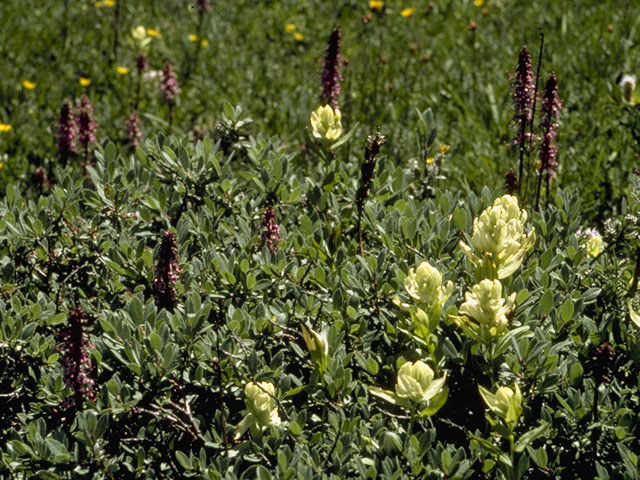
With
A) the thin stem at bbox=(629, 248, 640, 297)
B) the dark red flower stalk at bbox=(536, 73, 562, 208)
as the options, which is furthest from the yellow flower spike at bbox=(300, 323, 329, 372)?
the dark red flower stalk at bbox=(536, 73, 562, 208)

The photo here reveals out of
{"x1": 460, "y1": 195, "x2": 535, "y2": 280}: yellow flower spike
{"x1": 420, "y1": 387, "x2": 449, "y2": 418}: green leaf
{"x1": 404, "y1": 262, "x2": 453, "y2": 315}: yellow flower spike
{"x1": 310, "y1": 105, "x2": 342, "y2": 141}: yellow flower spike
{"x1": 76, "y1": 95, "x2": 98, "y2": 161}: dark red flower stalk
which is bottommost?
{"x1": 420, "y1": 387, "x2": 449, "y2": 418}: green leaf

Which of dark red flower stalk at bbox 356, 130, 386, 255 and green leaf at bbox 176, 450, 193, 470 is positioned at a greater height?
dark red flower stalk at bbox 356, 130, 386, 255

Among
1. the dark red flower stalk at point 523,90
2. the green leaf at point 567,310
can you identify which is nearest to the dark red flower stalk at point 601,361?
the green leaf at point 567,310

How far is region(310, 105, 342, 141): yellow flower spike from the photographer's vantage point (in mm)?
3250

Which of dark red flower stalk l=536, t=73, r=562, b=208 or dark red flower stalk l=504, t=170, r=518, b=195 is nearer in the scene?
dark red flower stalk l=536, t=73, r=562, b=208

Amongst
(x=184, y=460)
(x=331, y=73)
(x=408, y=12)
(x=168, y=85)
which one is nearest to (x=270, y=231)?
(x=184, y=460)

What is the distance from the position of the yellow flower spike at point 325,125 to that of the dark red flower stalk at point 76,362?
4.03 feet

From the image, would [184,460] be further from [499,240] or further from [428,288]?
[499,240]

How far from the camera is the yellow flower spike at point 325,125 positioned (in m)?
3.25

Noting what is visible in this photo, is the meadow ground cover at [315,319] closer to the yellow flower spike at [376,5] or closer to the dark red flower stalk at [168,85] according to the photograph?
the dark red flower stalk at [168,85]

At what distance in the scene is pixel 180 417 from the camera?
2.57 meters

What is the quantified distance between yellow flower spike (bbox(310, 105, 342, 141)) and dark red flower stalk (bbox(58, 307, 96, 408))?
123cm

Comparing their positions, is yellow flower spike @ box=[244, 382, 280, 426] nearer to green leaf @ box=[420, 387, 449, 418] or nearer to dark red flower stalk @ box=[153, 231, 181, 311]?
green leaf @ box=[420, 387, 449, 418]

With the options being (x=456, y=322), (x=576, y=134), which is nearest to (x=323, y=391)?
(x=456, y=322)
